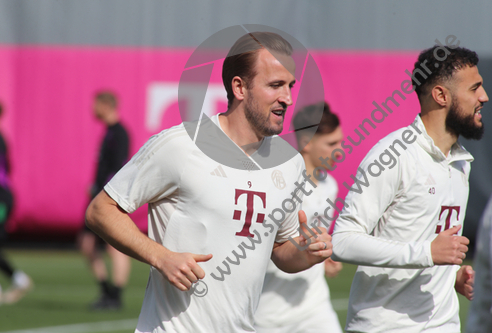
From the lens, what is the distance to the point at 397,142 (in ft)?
11.3

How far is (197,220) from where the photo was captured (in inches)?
116

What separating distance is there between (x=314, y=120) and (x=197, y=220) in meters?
1.92

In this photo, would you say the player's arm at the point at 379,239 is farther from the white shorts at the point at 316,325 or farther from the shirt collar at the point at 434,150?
the white shorts at the point at 316,325

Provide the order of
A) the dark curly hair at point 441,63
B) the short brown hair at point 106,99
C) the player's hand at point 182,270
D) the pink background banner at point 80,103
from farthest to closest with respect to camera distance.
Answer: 1. the pink background banner at point 80,103
2. the short brown hair at point 106,99
3. the dark curly hair at point 441,63
4. the player's hand at point 182,270

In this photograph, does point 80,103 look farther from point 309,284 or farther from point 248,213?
point 248,213

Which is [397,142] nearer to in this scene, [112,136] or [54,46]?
[112,136]

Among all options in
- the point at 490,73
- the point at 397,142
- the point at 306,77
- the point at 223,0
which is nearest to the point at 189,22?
the point at 223,0

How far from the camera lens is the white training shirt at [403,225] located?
3.35 m

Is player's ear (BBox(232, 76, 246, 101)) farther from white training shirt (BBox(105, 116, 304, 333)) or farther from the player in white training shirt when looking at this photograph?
the player in white training shirt

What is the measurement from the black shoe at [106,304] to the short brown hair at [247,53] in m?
5.29

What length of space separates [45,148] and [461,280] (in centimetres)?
1014

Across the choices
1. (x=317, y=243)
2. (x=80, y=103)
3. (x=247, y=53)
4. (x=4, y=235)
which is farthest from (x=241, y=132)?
(x=80, y=103)

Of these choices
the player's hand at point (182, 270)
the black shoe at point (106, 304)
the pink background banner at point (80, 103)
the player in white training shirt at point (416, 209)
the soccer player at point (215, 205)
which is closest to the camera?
the player's hand at point (182, 270)

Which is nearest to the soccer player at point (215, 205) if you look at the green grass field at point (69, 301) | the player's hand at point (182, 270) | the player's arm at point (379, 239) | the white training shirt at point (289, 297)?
the player's hand at point (182, 270)
